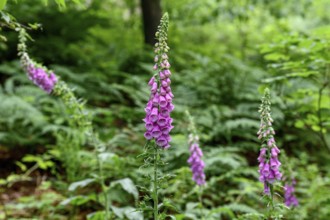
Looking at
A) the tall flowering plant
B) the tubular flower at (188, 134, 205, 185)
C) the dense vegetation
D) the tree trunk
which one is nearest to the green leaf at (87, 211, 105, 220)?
the dense vegetation

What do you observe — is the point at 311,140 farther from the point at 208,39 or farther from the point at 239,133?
the point at 208,39

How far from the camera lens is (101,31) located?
1057cm

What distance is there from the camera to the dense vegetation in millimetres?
3508

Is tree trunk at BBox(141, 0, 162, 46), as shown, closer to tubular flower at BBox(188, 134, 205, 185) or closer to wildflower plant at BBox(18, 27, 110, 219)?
A: wildflower plant at BBox(18, 27, 110, 219)

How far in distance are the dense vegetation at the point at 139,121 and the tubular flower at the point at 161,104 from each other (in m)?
0.15

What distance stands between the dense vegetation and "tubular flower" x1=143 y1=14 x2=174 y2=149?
0.49 feet

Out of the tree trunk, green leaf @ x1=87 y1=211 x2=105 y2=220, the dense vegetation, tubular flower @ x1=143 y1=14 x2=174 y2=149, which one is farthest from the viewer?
the tree trunk

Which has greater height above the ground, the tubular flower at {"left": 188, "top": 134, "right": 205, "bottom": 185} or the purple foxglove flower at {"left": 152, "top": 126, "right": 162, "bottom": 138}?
the purple foxglove flower at {"left": 152, "top": 126, "right": 162, "bottom": 138}

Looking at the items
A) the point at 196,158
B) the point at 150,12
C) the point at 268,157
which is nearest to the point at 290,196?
the point at 196,158

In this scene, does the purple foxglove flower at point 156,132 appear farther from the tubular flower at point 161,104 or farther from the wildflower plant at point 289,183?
the wildflower plant at point 289,183

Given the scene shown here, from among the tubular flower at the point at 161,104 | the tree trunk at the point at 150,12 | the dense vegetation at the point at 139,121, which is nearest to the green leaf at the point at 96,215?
the dense vegetation at the point at 139,121

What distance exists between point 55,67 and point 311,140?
183 inches

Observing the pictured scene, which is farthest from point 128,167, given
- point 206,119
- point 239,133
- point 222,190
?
point 239,133

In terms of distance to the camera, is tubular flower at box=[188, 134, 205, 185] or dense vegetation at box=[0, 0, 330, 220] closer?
tubular flower at box=[188, 134, 205, 185]
